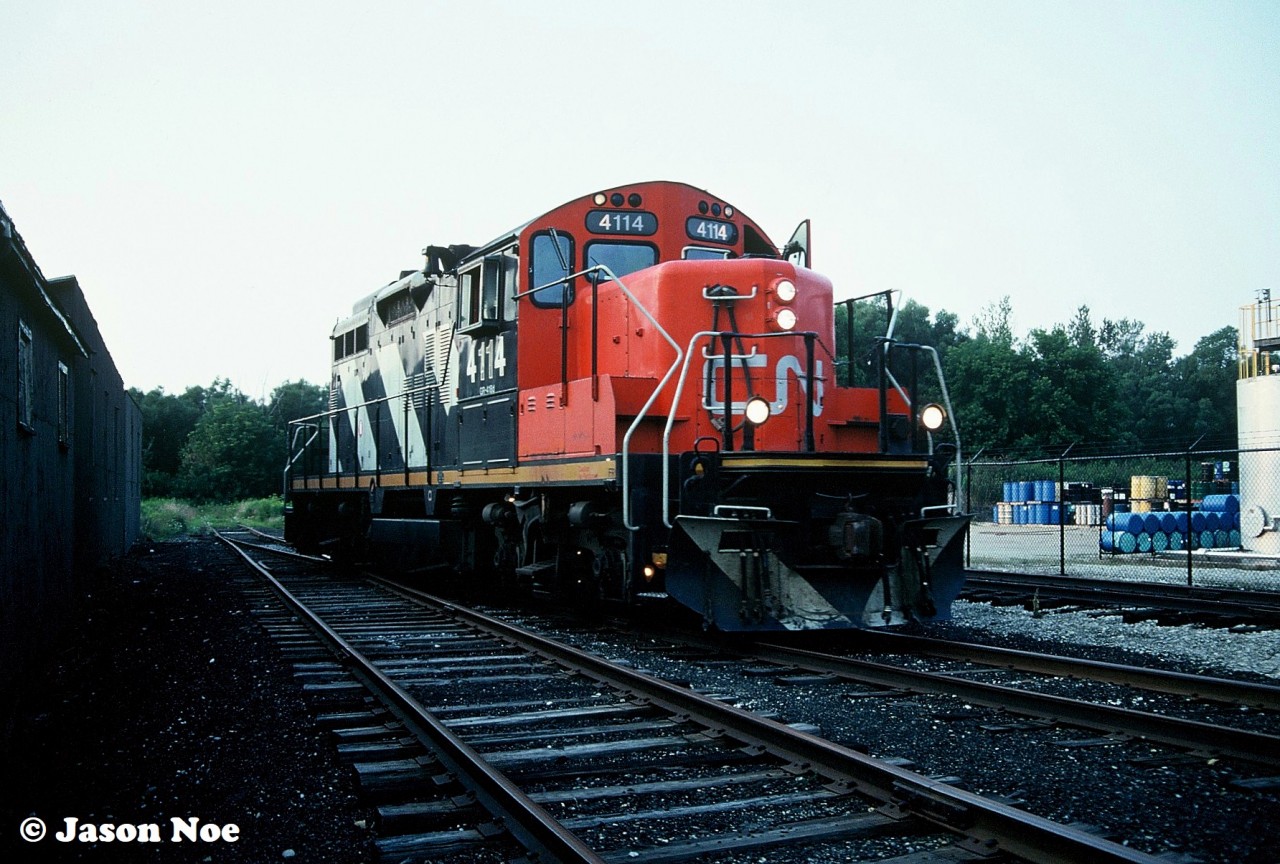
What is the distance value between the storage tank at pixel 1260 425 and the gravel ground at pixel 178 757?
1742 cm

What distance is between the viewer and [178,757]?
4.79 metres

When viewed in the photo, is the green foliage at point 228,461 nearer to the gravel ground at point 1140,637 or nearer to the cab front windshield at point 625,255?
the cab front windshield at point 625,255

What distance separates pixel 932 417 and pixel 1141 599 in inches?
168

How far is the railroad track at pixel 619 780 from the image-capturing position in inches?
137

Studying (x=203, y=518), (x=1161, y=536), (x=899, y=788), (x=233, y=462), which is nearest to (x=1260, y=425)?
(x=1161, y=536)

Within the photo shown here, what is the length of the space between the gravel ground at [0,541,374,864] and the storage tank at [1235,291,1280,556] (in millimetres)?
17422

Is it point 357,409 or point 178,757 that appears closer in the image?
point 178,757

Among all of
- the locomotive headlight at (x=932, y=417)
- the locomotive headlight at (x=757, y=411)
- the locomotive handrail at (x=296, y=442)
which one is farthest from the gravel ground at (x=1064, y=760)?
the locomotive handrail at (x=296, y=442)

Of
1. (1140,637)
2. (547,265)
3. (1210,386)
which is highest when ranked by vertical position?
(1210,386)

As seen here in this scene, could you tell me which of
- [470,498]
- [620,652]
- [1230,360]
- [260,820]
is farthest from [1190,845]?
[1230,360]

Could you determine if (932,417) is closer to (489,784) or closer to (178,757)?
(489,784)

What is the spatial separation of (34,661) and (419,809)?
4.77m

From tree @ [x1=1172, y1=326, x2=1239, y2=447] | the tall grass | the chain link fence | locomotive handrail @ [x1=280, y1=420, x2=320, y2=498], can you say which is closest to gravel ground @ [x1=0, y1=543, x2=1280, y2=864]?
the chain link fence

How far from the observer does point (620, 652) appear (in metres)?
7.51
